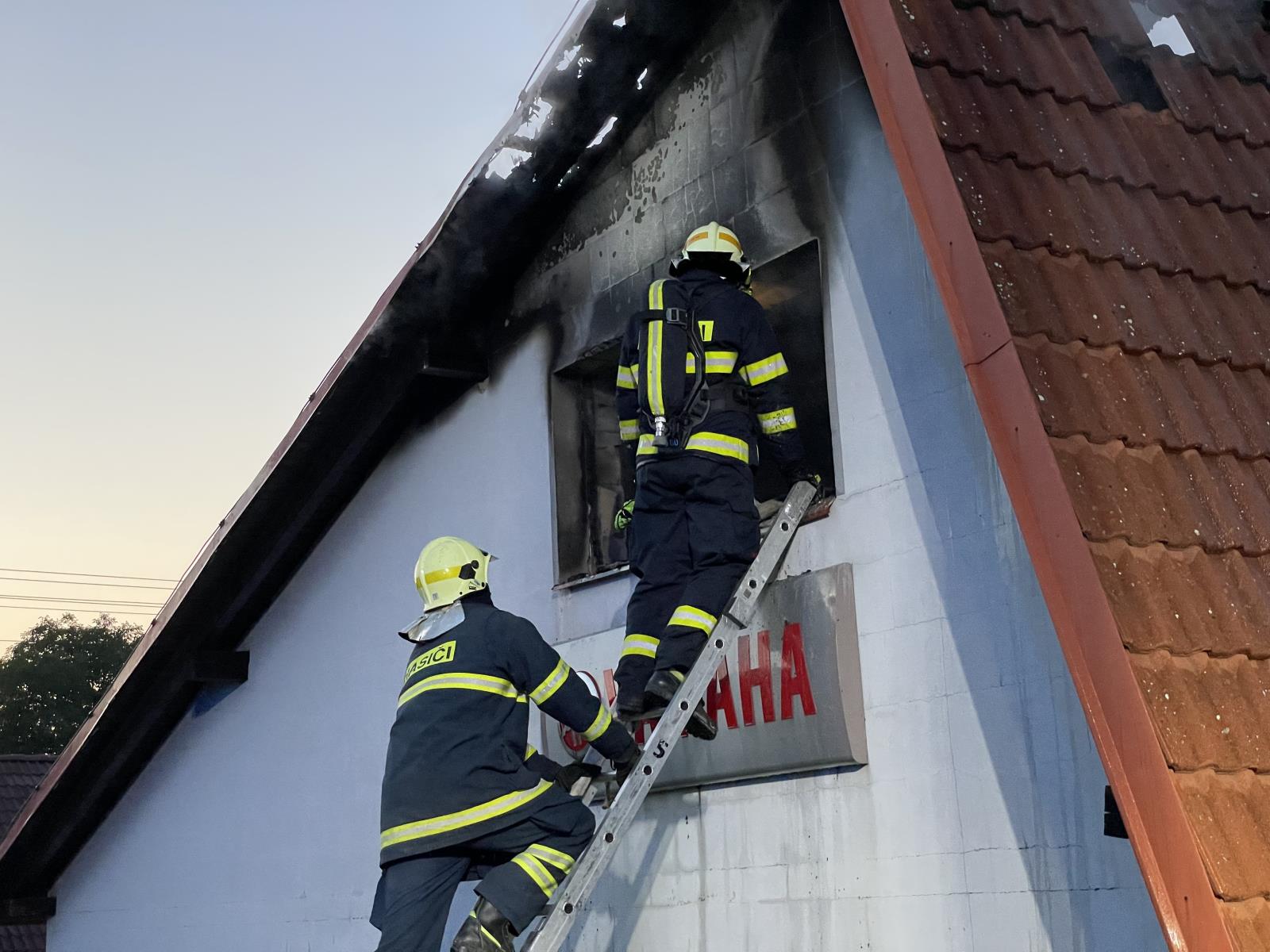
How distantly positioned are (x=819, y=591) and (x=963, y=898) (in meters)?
1.20

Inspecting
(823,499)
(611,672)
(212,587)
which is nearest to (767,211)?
(823,499)

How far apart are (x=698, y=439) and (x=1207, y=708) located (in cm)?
227

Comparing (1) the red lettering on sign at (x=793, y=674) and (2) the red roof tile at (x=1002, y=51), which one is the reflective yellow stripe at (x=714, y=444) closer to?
Answer: (1) the red lettering on sign at (x=793, y=674)

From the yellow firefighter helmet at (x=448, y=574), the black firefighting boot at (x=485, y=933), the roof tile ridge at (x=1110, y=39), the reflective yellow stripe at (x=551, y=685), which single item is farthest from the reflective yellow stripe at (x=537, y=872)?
the roof tile ridge at (x=1110, y=39)

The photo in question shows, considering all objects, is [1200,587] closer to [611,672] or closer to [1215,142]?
[1215,142]

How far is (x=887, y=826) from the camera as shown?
4.77 m

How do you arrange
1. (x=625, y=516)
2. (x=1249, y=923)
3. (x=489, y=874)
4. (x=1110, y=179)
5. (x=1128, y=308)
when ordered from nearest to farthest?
(x=1249, y=923), (x=1128, y=308), (x=1110, y=179), (x=489, y=874), (x=625, y=516)

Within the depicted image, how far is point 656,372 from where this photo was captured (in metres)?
5.25

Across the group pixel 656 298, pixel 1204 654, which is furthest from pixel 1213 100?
pixel 1204 654

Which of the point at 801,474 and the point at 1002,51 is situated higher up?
the point at 1002,51

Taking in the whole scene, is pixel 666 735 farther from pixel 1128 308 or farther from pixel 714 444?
pixel 1128 308

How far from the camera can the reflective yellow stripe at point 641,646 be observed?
208 inches

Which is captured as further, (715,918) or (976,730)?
(715,918)

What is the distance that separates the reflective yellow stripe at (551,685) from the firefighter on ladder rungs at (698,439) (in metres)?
0.37
